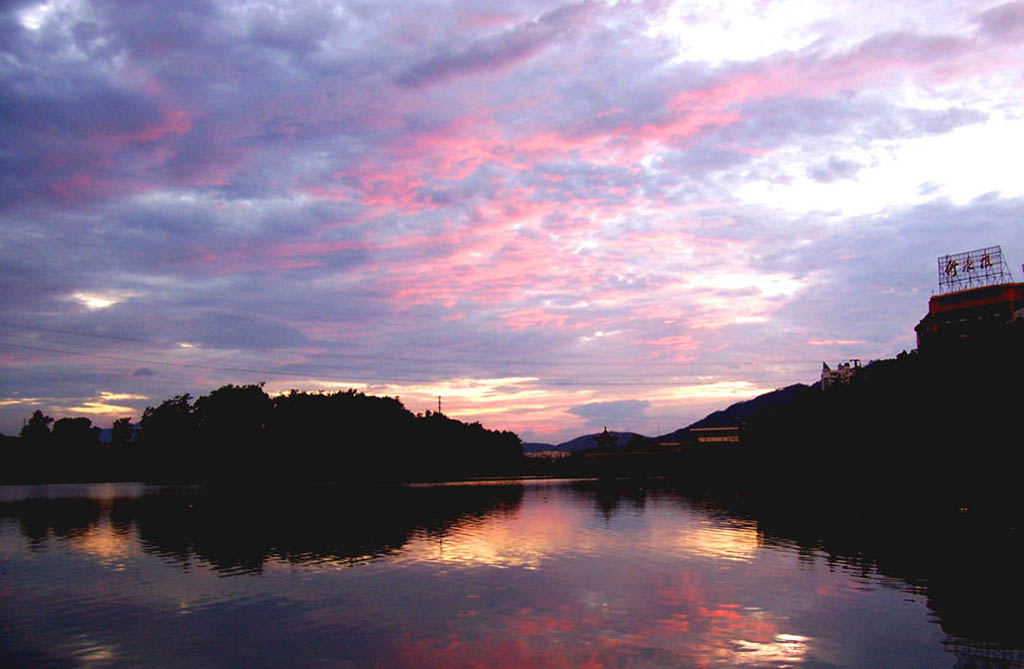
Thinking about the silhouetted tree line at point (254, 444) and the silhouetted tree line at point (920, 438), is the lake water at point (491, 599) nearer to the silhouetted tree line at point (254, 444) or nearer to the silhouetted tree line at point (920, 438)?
the silhouetted tree line at point (920, 438)

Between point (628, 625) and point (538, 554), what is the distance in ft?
58.5

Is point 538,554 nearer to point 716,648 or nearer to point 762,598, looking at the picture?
point 762,598

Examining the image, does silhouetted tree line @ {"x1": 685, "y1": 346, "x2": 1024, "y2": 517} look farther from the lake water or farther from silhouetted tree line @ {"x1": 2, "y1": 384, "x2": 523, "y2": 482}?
silhouetted tree line @ {"x1": 2, "y1": 384, "x2": 523, "y2": 482}

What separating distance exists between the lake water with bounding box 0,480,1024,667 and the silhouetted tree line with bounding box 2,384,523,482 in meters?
101

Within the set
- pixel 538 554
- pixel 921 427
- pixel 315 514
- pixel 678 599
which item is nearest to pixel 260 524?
pixel 315 514

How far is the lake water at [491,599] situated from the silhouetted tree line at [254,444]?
332ft

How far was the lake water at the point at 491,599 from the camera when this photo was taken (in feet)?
73.7

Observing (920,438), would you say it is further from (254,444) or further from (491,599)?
(254,444)

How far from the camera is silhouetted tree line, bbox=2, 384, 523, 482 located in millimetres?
156625

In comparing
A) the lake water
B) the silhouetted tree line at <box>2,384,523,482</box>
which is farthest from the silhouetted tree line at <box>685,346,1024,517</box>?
the silhouetted tree line at <box>2,384,523,482</box>

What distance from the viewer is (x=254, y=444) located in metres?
158

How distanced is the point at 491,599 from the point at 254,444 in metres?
138

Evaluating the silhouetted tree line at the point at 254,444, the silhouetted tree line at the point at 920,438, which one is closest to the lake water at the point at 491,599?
the silhouetted tree line at the point at 920,438

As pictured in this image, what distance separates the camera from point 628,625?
84.4ft
